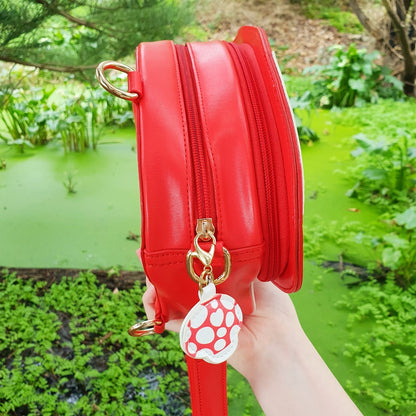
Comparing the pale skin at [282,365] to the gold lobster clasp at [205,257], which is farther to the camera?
the pale skin at [282,365]

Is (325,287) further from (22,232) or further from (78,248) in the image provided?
(22,232)

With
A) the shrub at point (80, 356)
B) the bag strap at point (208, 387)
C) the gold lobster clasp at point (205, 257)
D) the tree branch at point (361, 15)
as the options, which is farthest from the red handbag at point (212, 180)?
the tree branch at point (361, 15)

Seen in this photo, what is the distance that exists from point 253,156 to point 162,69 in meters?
0.19

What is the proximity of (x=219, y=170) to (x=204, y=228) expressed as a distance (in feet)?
0.27

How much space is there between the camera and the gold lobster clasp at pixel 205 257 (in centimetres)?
51

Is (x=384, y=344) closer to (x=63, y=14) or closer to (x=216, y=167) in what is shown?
(x=216, y=167)

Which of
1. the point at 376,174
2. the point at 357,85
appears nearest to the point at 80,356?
the point at 376,174

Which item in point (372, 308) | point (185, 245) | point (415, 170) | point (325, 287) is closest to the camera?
point (185, 245)

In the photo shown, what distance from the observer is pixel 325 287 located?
1.52 metres

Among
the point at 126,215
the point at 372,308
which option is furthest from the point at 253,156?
the point at 126,215

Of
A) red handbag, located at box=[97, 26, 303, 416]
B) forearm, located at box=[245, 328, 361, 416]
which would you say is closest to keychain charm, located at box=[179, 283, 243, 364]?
red handbag, located at box=[97, 26, 303, 416]

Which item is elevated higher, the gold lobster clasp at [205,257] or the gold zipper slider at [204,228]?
the gold zipper slider at [204,228]

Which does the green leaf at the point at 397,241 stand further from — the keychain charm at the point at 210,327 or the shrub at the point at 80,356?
the keychain charm at the point at 210,327

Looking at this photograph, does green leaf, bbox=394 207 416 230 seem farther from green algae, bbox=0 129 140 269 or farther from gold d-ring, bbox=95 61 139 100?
gold d-ring, bbox=95 61 139 100
